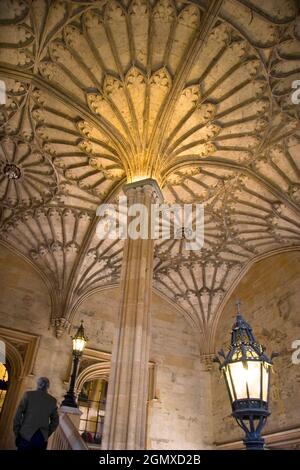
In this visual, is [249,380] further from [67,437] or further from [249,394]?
[67,437]

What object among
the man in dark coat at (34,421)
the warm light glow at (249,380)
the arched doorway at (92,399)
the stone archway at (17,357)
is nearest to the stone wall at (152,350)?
the stone archway at (17,357)

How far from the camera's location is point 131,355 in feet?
17.9

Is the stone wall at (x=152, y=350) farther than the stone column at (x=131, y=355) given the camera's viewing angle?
Yes

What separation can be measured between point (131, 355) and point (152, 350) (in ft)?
26.5

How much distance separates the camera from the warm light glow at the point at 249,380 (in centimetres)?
294

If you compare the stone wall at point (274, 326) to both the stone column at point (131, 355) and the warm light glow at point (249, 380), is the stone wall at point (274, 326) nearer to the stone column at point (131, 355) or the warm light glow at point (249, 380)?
the stone column at point (131, 355)

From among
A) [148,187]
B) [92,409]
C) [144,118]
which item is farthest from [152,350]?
[144,118]

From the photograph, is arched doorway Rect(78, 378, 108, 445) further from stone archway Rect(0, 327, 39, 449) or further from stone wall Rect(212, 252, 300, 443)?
stone wall Rect(212, 252, 300, 443)

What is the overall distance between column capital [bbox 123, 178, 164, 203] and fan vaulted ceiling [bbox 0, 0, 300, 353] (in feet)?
1.83

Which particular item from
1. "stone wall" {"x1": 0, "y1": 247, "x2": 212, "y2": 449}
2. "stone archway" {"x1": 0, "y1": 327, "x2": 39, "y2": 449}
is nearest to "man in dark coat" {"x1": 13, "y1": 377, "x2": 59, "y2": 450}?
"stone archway" {"x1": 0, "y1": 327, "x2": 39, "y2": 449}

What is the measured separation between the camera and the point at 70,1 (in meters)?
7.00

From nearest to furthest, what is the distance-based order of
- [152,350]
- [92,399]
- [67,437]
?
[67,437] → [92,399] → [152,350]

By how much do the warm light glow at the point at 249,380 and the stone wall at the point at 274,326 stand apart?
8.16 meters
